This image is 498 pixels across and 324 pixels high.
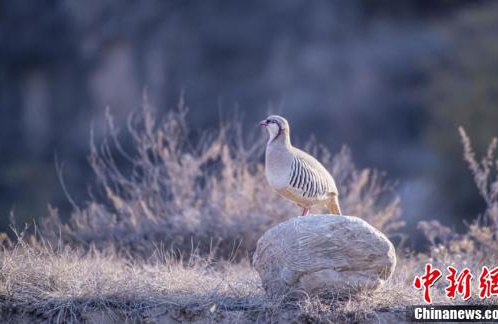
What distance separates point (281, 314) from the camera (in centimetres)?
686

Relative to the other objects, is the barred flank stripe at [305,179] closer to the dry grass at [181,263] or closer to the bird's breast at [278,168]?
the bird's breast at [278,168]

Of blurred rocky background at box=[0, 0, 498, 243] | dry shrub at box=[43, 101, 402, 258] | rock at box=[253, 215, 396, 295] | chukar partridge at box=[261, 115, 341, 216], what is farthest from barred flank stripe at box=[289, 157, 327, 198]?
blurred rocky background at box=[0, 0, 498, 243]

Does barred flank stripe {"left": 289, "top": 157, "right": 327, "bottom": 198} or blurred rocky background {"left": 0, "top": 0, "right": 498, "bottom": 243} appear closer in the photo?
barred flank stripe {"left": 289, "top": 157, "right": 327, "bottom": 198}

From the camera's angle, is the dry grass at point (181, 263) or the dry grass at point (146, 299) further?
the dry grass at point (181, 263)

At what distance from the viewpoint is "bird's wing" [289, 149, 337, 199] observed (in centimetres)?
770

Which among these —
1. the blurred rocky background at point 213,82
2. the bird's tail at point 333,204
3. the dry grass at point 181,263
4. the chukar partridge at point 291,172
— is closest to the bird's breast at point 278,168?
the chukar partridge at point 291,172

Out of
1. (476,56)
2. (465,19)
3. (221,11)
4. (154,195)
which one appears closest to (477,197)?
(476,56)

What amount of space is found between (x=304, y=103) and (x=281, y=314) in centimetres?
1783

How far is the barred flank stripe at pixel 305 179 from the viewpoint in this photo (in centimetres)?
769

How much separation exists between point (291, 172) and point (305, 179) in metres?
0.15

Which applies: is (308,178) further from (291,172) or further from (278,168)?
(278,168)

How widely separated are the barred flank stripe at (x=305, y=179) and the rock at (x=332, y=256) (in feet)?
2.86

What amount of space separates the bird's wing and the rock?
0.88 m

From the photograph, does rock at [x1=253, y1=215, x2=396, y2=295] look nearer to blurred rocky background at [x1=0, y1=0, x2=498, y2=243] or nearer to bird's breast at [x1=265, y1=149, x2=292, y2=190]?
bird's breast at [x1=265, y1=149, x2=292, y2=190]
